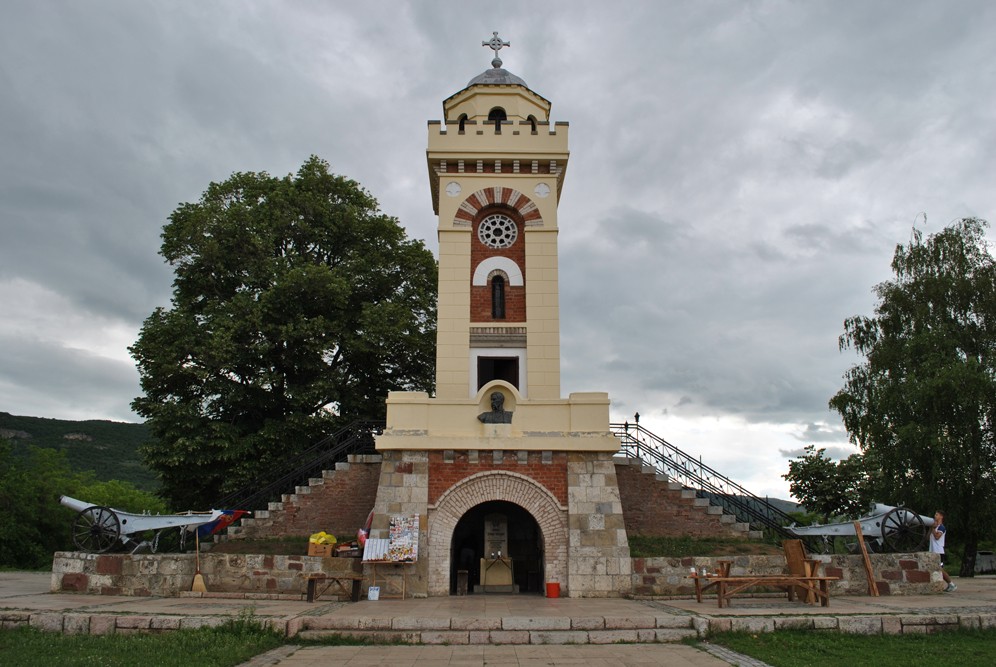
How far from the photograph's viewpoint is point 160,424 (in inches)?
790

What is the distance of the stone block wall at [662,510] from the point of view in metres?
17.6

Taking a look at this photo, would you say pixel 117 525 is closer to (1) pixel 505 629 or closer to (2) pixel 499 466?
(2) pixel 499 466

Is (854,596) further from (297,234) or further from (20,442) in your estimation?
(20,442)

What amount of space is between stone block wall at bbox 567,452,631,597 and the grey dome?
11.2 m

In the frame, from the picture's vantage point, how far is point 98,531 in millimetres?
15734

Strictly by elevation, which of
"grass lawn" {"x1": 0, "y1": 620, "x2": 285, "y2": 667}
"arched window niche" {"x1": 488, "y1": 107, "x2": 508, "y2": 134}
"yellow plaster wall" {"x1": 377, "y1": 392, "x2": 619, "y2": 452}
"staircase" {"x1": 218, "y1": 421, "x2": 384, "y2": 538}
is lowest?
"grass lawn" {"x1": 0, "y1": 620, "x2": 285, "y2": 667}

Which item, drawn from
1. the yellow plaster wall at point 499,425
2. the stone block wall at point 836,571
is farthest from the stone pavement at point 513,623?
the yellow plaster wall at point 499,425

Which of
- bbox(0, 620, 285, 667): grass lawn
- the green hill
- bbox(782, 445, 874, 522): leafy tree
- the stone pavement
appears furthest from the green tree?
the green hill

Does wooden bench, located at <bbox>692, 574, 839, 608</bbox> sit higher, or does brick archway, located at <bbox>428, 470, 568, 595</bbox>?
brick archway, located at <bbox>428, 470, 568, 595</bbox>

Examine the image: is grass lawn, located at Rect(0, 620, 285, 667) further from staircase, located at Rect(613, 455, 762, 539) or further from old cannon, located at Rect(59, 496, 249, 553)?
staircase, located at Rect(613, 455, 762, 539)

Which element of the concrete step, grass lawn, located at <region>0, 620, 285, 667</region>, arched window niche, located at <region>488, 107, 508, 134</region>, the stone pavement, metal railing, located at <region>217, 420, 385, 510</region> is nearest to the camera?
grass lawn, located at <region>0, 620, 285, 667</region>

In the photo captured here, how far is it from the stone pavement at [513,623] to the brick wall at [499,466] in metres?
3.24

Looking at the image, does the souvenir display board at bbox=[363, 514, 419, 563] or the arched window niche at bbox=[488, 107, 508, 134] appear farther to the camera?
the arched window niche at bbox=[488, 107, 508, 134]

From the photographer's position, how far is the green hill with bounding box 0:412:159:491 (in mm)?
54406
